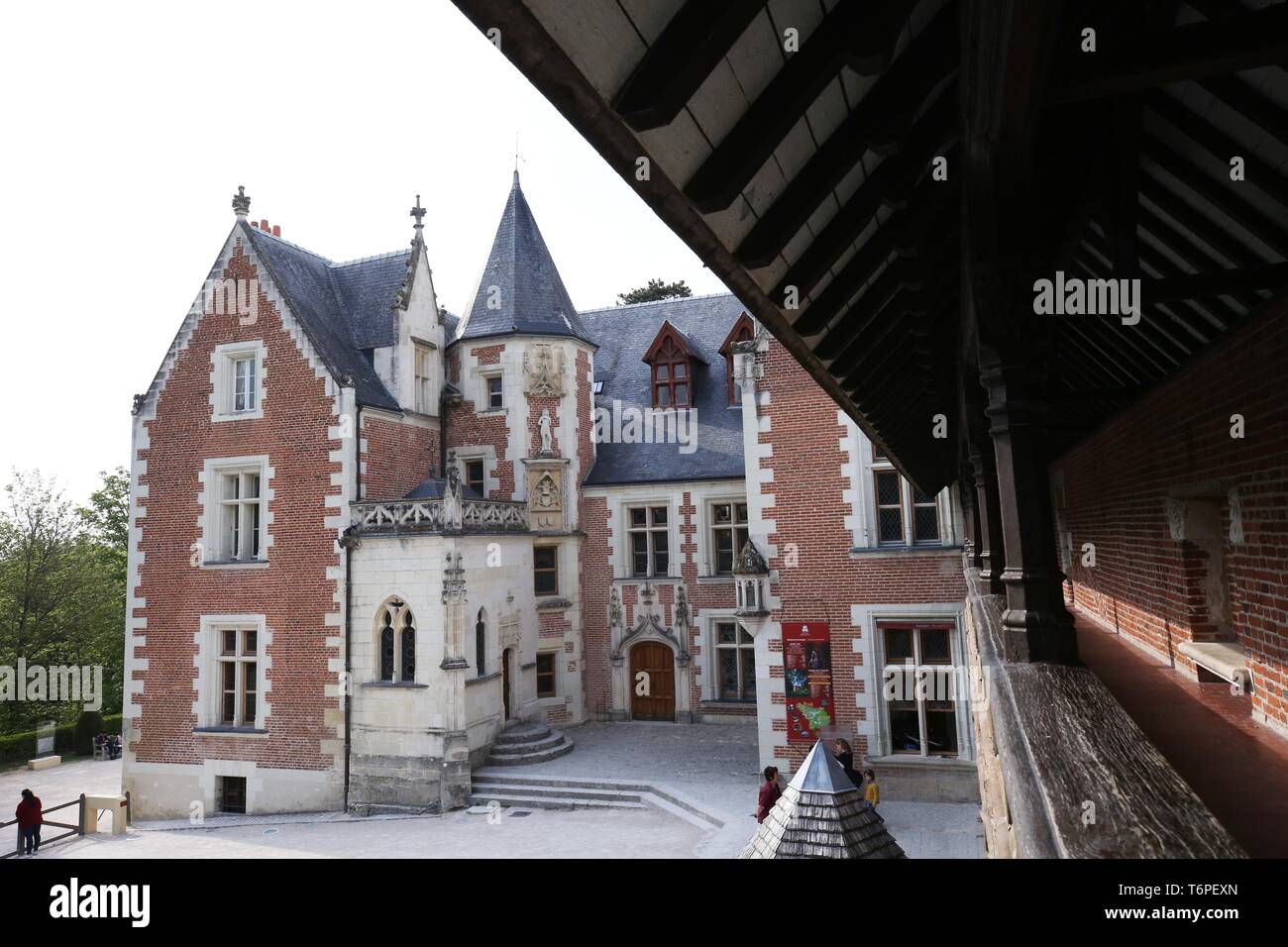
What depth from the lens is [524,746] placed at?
17594 millimetres

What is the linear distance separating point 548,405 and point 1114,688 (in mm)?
17924

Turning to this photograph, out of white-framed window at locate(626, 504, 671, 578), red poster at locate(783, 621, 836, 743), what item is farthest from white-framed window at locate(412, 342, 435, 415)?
red poster at locate(783, 621, 836, 743)

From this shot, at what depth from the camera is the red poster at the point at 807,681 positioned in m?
15.0

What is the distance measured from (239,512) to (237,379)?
3.24 m

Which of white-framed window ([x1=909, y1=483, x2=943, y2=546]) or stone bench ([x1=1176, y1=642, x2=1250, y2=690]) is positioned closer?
stone bench ([x1=1176, y1=642, x2=1250, y2=690])

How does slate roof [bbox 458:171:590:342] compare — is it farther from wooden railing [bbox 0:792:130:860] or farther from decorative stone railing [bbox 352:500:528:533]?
wooden railing [bbox 0:792:130:860]

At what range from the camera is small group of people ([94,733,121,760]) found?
27.6 m

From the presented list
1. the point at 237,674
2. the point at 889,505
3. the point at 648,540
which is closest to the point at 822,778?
the point at 889,505

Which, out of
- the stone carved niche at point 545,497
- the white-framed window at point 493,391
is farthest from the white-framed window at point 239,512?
the stone carved niche at point 545,497

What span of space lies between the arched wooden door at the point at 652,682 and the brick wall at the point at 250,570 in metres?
Result: 7.78

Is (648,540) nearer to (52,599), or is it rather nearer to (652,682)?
(652,682)

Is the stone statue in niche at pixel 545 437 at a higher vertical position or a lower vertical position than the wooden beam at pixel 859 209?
higher

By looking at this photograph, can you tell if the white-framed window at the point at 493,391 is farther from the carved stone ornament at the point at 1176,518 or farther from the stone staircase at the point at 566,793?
the carved stone ornament at the point at 1176,518

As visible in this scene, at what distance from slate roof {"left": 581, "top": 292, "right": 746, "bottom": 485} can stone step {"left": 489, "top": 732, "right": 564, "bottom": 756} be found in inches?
277
